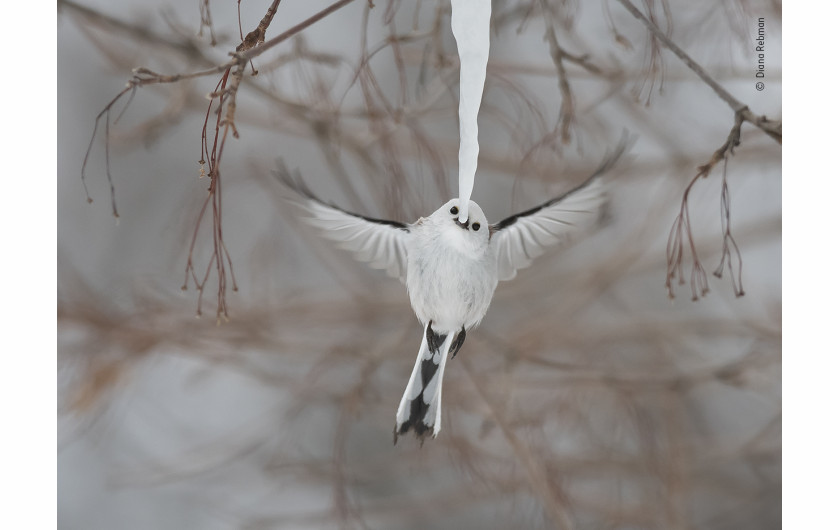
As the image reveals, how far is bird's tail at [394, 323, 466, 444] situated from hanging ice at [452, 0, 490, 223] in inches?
8.1

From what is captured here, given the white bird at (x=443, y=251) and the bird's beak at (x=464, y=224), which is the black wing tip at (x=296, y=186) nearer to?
the white bird at (x=443, y=251)

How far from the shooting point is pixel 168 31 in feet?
3.58

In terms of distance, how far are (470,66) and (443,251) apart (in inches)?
10.3

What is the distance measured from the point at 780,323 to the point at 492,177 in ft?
1.52

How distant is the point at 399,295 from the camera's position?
1.08 m

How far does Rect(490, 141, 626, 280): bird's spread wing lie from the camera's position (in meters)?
1.04

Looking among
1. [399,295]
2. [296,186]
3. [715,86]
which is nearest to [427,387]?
[399,295]

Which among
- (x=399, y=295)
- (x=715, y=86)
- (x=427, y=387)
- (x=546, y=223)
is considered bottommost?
(x=427, y=387)

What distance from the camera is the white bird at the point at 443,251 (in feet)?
3.40

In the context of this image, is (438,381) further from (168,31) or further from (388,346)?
(168,31)

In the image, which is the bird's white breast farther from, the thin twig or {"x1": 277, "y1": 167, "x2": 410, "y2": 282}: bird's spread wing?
the thin twig

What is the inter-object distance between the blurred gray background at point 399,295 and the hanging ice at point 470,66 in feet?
0.06

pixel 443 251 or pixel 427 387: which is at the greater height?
pixel 443 251

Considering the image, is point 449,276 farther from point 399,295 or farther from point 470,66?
point 470,66
